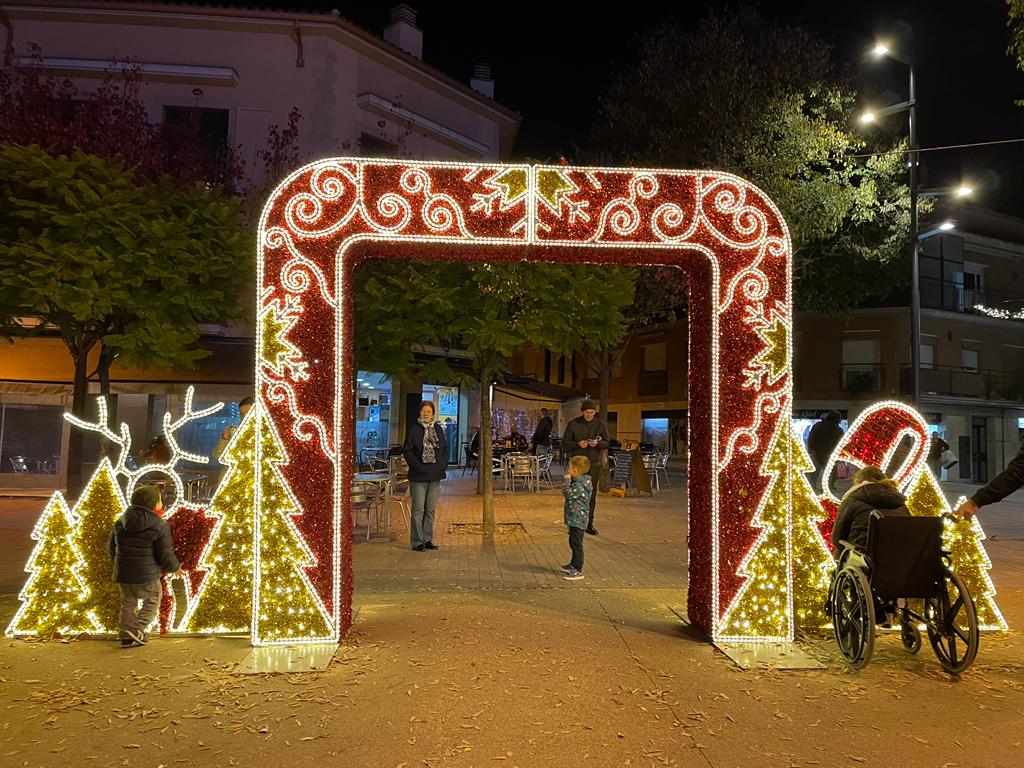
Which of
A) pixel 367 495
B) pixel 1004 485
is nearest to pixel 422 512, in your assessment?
pixel 367 495

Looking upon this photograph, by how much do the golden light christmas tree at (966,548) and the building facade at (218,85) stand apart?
463 inches

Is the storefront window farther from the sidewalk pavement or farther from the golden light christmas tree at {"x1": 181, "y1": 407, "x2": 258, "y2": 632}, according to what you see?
the golden light christmas tree at {"x1": 181, "y1": 407, "x2": 258, "y2": 632}

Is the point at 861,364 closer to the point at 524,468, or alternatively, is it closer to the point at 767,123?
the point at 767,123

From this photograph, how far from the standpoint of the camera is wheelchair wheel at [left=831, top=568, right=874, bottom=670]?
4.30 meters

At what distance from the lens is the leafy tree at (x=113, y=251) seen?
7.98 meters

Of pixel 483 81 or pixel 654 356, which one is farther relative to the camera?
pixel 654 356

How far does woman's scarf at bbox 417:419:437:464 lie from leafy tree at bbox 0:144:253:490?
3.42 metres

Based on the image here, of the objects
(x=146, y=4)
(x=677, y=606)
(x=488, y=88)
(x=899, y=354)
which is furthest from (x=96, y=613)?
(x=899, y=354)

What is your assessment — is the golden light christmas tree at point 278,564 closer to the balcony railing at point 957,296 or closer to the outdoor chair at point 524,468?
the outdoor chair at point 524,468

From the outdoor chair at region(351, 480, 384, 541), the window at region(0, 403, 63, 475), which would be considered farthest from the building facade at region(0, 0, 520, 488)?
the outdoor chair at region(351, 480, 384, 541)

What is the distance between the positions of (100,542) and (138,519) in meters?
0.60

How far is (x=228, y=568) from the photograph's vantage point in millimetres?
5074

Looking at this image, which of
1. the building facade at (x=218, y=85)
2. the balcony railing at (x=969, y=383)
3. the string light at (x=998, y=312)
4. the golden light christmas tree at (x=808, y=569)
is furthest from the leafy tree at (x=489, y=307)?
the string light at (x=998, y=312)

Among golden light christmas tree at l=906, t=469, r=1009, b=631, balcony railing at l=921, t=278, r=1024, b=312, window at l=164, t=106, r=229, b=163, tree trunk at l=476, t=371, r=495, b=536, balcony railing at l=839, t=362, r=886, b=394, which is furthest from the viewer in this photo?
balcony railing at l=921, t=278, r=1024, b=312
